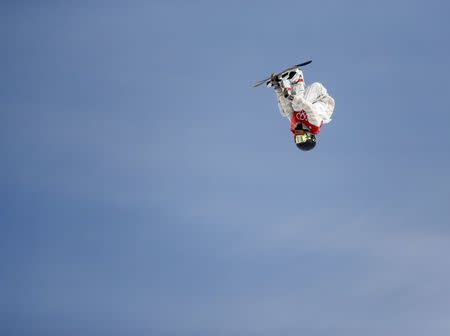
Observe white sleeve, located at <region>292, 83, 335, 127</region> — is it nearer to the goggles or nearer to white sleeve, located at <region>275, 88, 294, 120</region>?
white sleeve, located at <region>275, 88, 294, 120</region>

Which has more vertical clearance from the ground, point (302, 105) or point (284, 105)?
point (284, 105)

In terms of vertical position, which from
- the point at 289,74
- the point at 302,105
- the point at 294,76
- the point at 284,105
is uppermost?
the point at 294,76

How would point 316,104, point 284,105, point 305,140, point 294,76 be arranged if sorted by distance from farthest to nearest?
point 305,140 < point 316,104 < point 294,76 < point 284,105

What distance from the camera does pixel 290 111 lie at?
69.5 m

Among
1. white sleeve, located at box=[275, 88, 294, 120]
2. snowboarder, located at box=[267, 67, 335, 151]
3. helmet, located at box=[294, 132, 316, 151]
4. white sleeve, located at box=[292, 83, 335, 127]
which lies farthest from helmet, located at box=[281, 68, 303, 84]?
helmet, located at box=[294, 132, 316, 151]

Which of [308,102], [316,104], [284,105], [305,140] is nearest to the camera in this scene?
[308,102]

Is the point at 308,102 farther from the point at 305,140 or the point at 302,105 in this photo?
the point at 305,140

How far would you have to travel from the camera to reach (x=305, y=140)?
2749 inches

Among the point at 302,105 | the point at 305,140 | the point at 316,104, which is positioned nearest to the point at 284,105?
the point at 302,105

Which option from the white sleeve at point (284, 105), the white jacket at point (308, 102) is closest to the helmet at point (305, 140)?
the white jacket at point (308, 102)

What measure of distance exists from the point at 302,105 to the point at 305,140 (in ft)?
10.6

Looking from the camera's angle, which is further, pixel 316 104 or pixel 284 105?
pixel 316 104

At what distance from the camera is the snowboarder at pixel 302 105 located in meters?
68.1

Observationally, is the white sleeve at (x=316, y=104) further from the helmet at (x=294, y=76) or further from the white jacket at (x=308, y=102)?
the helmet at (x=294, y=76)
